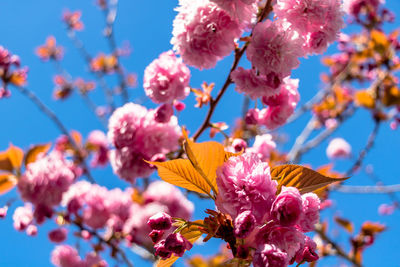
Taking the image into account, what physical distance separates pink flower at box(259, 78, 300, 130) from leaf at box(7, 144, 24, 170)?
1.62 metres

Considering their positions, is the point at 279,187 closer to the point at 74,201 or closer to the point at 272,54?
the point at 272,54

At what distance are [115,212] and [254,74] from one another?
172 centimetres

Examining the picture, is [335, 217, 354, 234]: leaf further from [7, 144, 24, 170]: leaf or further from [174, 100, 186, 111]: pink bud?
[7, 144, 24, 170]: leaf

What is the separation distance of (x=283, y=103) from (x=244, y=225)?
927 millimetres

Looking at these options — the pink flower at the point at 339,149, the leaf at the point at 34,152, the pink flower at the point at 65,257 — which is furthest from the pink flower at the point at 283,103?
the pink flower at the point at 339,149

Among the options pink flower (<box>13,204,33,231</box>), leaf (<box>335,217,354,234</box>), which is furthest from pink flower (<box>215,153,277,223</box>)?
leaf (<box>335,217,354,234</box>)

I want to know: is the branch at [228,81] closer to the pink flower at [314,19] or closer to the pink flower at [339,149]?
the pink flower at [314,19]

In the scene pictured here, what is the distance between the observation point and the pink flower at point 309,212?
745mm

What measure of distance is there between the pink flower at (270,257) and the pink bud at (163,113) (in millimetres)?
949

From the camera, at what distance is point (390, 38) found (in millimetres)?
3420

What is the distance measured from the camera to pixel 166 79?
1438 millimetres

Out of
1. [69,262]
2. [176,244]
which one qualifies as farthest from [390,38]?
[69,262]

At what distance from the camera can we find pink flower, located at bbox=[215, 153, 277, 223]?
749mm

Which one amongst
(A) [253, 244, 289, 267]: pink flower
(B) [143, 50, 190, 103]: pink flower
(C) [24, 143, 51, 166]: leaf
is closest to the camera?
(A) [253, 244, 289, 267]: pink flower
